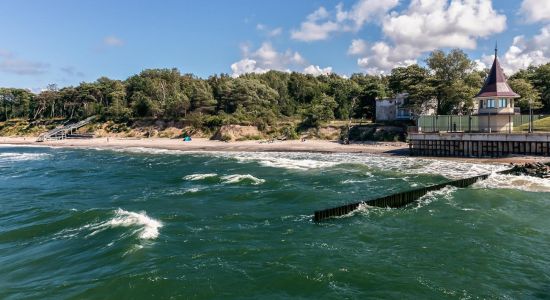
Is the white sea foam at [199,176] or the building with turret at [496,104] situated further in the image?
the building with turret at [496,104]

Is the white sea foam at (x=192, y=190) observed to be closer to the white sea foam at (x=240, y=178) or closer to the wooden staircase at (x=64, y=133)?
the white sea foam at (x=240, y=178)

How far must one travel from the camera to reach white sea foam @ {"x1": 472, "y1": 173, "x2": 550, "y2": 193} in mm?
31547

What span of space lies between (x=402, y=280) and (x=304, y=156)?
4184 centimetres

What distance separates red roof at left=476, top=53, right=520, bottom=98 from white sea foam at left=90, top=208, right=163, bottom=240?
145ft

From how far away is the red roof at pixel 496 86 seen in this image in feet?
165

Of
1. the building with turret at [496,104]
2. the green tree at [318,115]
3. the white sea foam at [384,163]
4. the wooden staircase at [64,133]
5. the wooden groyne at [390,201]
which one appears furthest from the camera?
the wooden staircase at [64,133]

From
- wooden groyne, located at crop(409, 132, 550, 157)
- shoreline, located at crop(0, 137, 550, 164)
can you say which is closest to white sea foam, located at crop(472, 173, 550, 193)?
shoreline, located at crop(0, 137, 550, 164)

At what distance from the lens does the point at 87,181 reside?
133 ft

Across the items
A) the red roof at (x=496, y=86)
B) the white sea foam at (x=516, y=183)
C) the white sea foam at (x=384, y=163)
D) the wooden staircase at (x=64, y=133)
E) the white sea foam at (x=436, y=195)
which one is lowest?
the white sea foam at (x=436, y=195)

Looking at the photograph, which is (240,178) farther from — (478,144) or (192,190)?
(478,144)

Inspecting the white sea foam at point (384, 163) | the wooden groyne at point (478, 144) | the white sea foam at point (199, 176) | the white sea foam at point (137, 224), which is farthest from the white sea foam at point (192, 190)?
the wooden groyne at point (478, 144)

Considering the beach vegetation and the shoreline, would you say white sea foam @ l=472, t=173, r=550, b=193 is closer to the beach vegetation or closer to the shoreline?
the shoreline

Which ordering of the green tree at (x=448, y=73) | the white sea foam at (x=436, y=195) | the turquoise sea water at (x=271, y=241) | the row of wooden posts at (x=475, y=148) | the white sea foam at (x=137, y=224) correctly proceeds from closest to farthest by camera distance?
the turquoise sea water at (x=271, y=241) < the white sea foam at (x=137, y=224) < the white sea foam at (x=436, y=195) < the row of wooden posts at (x=475, y=148) < the green tree at (x=448, y=73)

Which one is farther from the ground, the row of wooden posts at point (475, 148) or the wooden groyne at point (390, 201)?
the row of wooden posts at point (475, 148)
